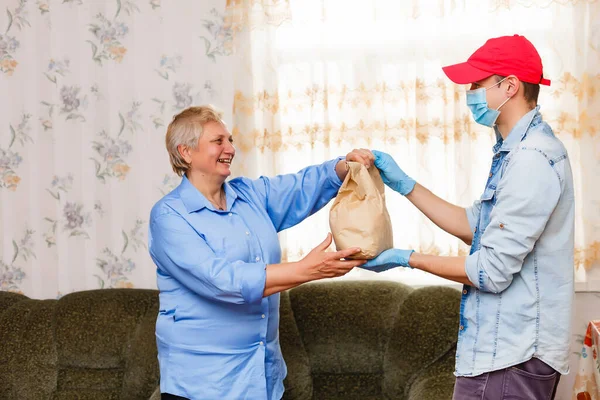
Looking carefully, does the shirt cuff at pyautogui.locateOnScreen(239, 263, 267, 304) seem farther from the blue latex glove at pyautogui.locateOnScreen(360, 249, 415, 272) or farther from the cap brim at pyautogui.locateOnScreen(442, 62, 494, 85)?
the cap brim at pyautogui.locateOnScreen(442, 62, 494, 85)

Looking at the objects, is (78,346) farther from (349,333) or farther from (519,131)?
(519,131)

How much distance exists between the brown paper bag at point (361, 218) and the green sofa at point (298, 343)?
2.74ft

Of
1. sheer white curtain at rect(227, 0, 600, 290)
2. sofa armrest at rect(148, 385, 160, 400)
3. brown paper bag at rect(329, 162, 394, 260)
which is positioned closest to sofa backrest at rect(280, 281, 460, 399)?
sheer white curtain at rect(227, 0, 600, 290)

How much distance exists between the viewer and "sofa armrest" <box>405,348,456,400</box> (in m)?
2.52

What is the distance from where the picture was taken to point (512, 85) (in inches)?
69.8

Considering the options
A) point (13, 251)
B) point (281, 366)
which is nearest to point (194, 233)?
point (281, 366)

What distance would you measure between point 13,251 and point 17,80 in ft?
2.73

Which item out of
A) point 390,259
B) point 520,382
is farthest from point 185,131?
point 520,382

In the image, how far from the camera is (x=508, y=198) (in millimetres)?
1653

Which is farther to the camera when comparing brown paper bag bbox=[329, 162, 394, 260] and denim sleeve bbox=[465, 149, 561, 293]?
brown paper bag bbox=[329, 162, 394, 260]

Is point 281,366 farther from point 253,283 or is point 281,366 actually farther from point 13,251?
point 13,251

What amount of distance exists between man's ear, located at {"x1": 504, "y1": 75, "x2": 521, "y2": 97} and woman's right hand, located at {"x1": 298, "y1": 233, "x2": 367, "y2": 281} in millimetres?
567

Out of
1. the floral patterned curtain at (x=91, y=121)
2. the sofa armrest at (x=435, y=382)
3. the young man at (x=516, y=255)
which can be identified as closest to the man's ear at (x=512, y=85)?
the young man at (x=516, y=255)

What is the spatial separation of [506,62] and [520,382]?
78 centimetres
